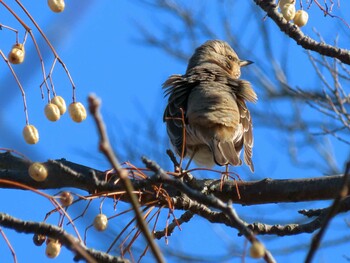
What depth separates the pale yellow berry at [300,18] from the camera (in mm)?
3756

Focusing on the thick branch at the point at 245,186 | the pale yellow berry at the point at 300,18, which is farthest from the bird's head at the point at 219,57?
the pale yellow berry at the point at 300,18

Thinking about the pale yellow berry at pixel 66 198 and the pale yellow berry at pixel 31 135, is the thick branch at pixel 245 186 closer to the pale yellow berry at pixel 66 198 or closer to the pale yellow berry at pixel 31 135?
the pale yellow berry at pixel 31 135

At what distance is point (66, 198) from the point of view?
9.09ft

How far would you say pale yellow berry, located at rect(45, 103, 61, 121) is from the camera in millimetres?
3273

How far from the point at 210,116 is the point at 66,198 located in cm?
331

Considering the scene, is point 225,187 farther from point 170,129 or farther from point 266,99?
point 266,99

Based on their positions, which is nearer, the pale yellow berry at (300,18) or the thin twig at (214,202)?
the thin twig at (214,202)

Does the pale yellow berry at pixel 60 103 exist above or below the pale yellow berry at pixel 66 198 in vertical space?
above

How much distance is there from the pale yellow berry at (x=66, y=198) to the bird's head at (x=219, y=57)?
16.8 ft

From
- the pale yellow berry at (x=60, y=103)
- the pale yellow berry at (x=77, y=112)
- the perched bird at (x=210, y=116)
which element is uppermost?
the perched bird at (x=210, y=116)

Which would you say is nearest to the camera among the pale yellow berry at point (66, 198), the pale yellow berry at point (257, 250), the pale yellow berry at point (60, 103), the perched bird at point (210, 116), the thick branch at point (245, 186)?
the pale yellow berry at point (257, 250)

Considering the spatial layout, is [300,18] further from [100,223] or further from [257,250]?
[257,250]

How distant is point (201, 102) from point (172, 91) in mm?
500

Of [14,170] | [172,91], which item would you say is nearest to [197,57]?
[172,91]
